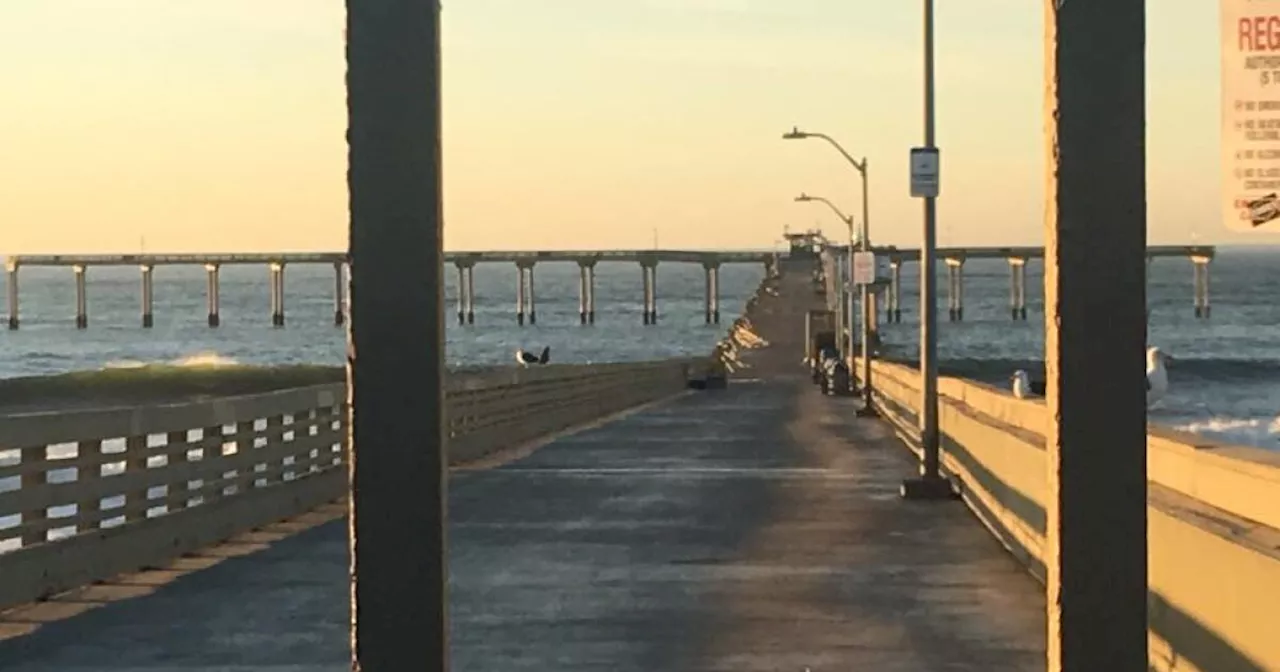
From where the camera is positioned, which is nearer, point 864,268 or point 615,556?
point 615,556

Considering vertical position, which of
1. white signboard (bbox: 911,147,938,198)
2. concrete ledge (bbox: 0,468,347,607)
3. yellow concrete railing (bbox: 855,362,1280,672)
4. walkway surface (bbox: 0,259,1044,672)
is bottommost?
walkway surface (bbox: 0,259,1044,672)

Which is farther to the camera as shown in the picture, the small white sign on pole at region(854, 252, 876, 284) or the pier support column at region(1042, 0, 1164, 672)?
the small white sign on pole at region(854, 252, 876, 284)

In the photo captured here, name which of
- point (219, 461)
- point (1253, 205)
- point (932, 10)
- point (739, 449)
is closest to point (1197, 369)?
point (739, 449)

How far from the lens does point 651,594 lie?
13.9 metres

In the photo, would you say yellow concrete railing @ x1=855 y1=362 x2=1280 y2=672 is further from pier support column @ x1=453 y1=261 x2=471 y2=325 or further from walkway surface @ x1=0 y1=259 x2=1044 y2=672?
pier support column @ x1=453 y1=261 x2=471 y2=325

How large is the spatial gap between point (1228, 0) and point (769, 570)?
10137 millimetres

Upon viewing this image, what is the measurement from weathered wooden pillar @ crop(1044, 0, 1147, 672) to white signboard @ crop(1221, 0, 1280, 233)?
2.63 feet

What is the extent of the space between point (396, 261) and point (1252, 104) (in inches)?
92.6

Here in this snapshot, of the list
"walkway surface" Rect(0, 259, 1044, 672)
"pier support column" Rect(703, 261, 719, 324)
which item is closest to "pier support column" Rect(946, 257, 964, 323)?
"pier support column" Rect(703, 261, 719, 324)

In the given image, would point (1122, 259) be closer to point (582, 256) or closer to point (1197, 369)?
point (1197, 369)

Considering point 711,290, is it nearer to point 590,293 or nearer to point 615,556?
point 590,293

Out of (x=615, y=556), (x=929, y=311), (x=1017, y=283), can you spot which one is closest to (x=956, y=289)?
(x=1017, y=283)

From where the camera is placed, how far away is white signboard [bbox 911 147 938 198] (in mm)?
21328

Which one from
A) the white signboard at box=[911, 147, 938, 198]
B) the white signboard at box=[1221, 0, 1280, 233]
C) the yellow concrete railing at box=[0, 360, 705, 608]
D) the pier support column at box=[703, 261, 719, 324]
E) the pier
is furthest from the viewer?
the pier support column at box=[703, 261, 719, 324]
